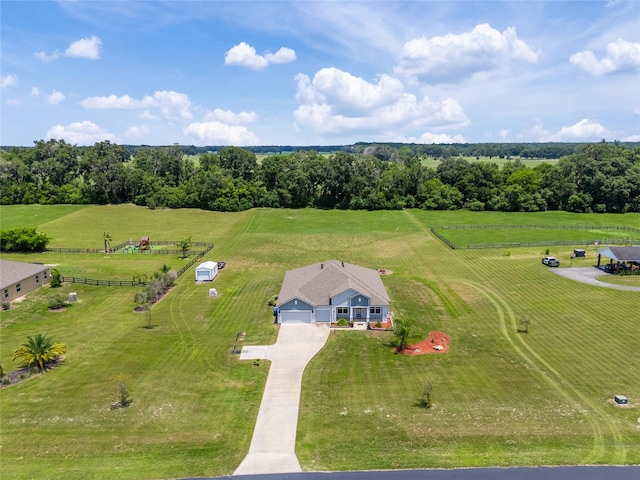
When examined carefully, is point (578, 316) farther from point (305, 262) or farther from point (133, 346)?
point (133, 346)

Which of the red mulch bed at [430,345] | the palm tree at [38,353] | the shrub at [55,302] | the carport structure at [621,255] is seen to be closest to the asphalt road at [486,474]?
the red mulch bed at [430,345]

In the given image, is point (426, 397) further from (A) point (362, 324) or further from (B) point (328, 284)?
(B) point (328, 284)

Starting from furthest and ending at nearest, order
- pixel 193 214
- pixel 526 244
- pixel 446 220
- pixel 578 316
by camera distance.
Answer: pixel 193 214 < pixel 446 220 < pixel 526 244 < pixel 578 316

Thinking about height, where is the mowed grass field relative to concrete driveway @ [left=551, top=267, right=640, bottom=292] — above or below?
below

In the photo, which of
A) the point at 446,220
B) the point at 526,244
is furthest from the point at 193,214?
the point at 526,244

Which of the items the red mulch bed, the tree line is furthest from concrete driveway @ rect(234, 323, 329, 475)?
the tree line

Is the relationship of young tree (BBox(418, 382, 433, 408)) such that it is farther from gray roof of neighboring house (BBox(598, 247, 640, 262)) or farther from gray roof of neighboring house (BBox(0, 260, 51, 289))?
gray roof of neighboring house (BBox(0, 260, 51, 289))
